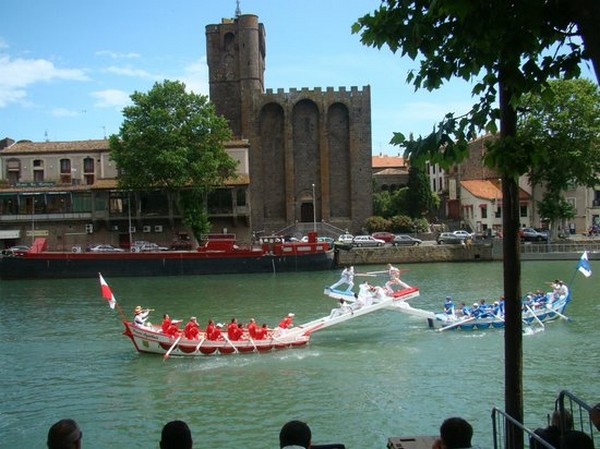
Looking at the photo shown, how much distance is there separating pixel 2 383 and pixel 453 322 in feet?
57.3

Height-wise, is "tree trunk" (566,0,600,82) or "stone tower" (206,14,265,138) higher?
"stone tower" (206,14,265,138)

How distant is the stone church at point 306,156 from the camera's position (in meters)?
81.3

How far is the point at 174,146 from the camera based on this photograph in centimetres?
6512

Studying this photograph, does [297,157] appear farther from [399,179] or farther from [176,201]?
[399,179]

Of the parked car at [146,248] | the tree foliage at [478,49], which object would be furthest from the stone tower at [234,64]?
the tree foliage at [478,49]

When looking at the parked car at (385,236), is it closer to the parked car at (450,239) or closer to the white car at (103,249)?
the parked car at (450,239)

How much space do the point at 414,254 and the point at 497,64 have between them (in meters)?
57.9

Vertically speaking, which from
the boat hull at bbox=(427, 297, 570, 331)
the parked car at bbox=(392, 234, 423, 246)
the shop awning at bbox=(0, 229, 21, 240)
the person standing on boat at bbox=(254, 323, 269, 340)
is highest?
the shop awning at bbox=(0, 229, 21, 240)

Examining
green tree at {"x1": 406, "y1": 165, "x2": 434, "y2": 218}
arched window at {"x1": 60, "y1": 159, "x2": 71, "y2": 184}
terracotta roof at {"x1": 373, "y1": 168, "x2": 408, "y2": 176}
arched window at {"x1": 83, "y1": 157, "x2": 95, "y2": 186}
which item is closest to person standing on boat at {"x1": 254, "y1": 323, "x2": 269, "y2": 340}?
arched window at {"x1": 83, "y1": 157, "x2": 95, "y2": 186}

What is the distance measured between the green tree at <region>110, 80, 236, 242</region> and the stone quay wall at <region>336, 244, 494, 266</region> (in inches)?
604

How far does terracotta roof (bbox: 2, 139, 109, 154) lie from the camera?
76.1 m

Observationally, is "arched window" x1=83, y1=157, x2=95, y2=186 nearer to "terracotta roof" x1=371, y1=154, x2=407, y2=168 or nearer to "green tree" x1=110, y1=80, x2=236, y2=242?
"green tree" x1=110, y1=80, x2=236, y2=242

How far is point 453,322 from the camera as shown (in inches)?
1114

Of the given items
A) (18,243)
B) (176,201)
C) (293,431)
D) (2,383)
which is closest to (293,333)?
(2,383)
